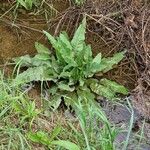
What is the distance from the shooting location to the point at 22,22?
3771 millimetres

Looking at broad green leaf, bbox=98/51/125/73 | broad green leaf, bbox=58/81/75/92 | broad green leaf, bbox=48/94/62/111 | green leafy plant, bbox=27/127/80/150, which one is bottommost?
green leafy plant, bbox=27/127/80/150

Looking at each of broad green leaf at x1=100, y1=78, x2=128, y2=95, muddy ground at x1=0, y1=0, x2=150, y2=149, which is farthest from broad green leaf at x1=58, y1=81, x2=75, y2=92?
muddy ground at x1=0, y1=0, x2=150, y2=149

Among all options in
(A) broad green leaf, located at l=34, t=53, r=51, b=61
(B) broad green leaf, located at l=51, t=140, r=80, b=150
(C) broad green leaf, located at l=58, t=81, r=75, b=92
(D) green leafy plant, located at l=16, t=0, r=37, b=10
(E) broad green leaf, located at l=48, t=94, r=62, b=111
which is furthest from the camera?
(D) green leafy plant, located at l=16, t=0, r=37, b=10

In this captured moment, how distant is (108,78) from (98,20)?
0.53m

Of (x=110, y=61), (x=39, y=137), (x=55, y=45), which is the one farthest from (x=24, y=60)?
(x=39, y=137)

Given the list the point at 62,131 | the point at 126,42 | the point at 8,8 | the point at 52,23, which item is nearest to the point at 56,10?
Result: the point at 52,23

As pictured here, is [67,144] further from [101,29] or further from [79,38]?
[101,29]

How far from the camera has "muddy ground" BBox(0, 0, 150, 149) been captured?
360 cm

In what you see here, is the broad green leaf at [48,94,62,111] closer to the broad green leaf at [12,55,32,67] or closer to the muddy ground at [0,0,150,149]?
the broad green leaf at [12,55,32,67]

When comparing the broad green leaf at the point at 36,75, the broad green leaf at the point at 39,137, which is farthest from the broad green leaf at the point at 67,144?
the broad green leaf at the point at 36,75

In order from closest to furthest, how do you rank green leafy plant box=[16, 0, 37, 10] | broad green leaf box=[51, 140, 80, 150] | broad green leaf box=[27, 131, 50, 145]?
broad green leaf box=[51, 140, 80, 150] < broad green leaf box=[27, 131, 50, 145] < green leafy plant box=[16, 0, 37, 10]

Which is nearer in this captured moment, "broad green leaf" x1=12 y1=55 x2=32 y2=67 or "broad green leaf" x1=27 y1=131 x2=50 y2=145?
"broad green leaf" x1=27 y1=131 x2=50 y2=145

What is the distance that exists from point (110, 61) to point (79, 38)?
29 cm

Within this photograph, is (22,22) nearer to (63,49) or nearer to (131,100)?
(63,49)
